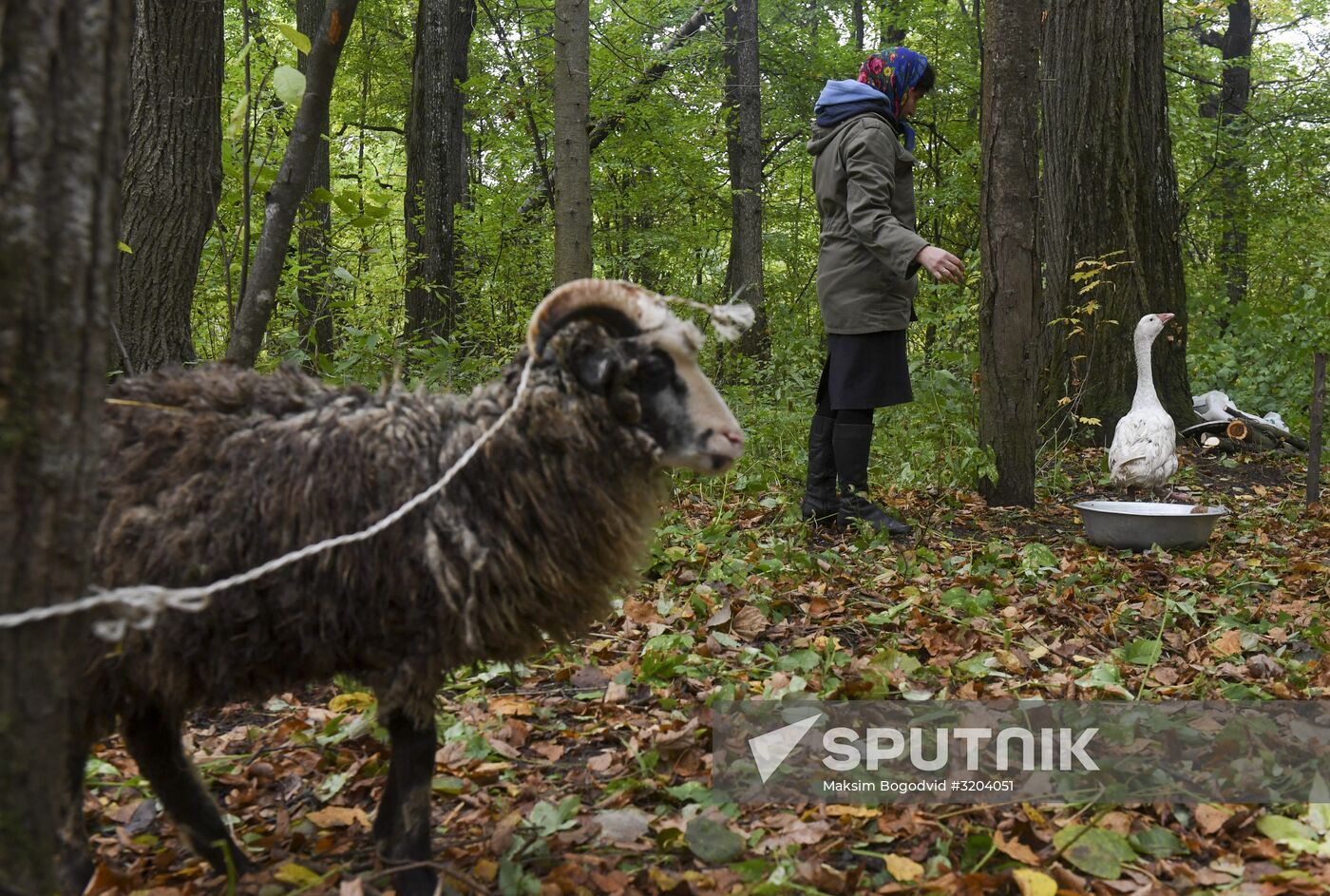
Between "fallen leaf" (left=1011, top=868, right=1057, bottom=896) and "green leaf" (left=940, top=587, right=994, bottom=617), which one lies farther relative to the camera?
"green leaf" (left=940, top=587, right=994, bottom=617)

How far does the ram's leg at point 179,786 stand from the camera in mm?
2621

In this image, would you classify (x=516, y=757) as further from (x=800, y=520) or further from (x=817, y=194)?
(x=817, y=194)

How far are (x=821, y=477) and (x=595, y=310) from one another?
389 centimetres

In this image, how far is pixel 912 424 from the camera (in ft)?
26.5

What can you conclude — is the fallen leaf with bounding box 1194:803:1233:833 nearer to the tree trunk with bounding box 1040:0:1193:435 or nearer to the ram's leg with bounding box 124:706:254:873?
the ram's leg with bounding box 124:706:254:873

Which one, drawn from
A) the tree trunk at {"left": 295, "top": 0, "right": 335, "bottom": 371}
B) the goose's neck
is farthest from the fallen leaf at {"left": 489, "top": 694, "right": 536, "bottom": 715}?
the tree trunk at {"left": 295, "top": 0, "right": 335, "bottom": 371}

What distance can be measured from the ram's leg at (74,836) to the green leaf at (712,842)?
1.57 meters

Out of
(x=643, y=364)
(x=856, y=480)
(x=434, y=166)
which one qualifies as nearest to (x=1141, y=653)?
(x=856, y=480)

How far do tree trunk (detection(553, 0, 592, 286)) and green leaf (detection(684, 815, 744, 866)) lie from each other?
3994 mm

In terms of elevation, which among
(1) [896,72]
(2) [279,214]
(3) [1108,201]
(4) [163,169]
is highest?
(1) [896,72]

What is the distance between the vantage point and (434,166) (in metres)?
11.4

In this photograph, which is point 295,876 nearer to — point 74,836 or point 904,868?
point 74,836

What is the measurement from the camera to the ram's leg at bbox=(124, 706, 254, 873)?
2621mm

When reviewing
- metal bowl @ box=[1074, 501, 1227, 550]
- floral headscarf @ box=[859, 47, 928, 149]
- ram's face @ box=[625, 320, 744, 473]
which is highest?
floral headscarf @ box=[859, 47, 928, 149]
